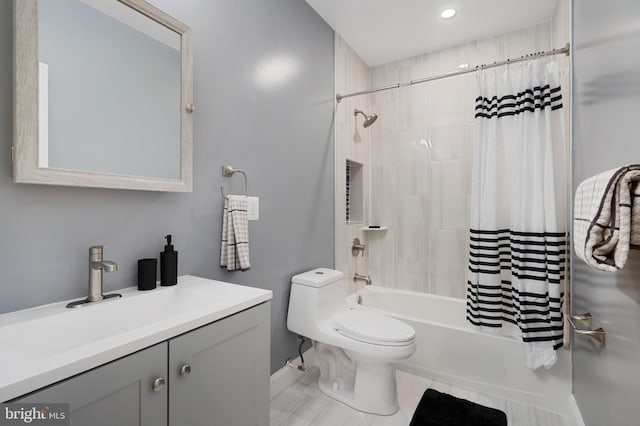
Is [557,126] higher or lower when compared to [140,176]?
higher

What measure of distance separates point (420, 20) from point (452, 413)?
270cm

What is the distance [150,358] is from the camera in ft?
2.52

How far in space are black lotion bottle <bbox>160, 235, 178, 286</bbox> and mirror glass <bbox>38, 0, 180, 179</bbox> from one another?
318 millimetres

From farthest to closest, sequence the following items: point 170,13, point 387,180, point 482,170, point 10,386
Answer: point 387,180, point 482,170, point 170,13, point 10,386

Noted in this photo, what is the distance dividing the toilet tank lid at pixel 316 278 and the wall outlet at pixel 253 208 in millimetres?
515

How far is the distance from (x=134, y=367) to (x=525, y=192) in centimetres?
212

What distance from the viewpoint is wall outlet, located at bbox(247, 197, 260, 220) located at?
170 cm

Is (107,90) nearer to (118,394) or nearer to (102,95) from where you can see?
(102,95)

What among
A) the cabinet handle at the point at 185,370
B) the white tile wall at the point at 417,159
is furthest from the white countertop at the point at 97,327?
the white tile wall at the point at 417,159

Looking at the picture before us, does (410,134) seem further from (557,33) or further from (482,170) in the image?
(557,33)

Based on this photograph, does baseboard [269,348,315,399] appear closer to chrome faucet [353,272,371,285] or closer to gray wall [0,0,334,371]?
gray wall [0,0,334,371]

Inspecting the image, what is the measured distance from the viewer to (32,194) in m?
0.93

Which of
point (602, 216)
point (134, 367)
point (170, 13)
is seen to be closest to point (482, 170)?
point (602, 216)

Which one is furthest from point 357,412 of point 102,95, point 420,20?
point 420,20
